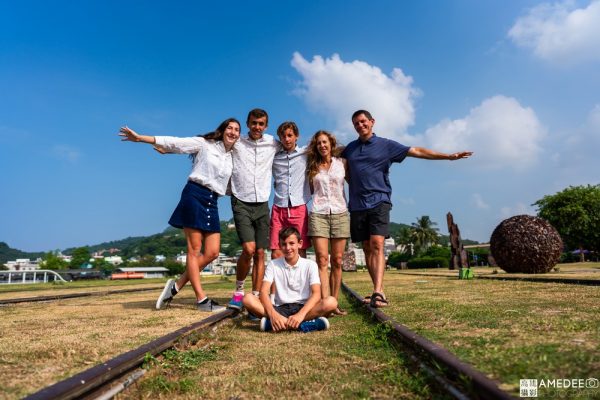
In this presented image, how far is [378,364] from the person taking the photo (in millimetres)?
2814

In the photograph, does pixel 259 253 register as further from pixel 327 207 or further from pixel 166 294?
pixel 166 294

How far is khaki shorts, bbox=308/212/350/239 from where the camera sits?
559 cm

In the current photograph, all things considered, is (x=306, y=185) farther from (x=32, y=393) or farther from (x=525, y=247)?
(x=525, y=247)

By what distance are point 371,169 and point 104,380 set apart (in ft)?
14.6

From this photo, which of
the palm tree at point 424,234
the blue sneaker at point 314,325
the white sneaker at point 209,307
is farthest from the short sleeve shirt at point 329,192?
the palm tree at point 424,234

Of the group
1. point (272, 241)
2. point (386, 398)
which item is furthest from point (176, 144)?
point (386, 398)

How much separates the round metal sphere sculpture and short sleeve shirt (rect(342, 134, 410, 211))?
963cm

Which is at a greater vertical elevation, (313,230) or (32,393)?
(313,230)

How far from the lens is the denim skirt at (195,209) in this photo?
569cm

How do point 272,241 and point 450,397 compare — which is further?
point 272,241

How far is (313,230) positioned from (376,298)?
1236 millimetres

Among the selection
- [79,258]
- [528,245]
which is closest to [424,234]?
[528,245]

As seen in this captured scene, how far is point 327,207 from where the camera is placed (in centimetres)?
568

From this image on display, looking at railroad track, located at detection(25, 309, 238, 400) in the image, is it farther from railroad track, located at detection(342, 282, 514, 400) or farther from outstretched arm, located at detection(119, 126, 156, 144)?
outstretched arm, located at detection(119, 126, 156, 144)
